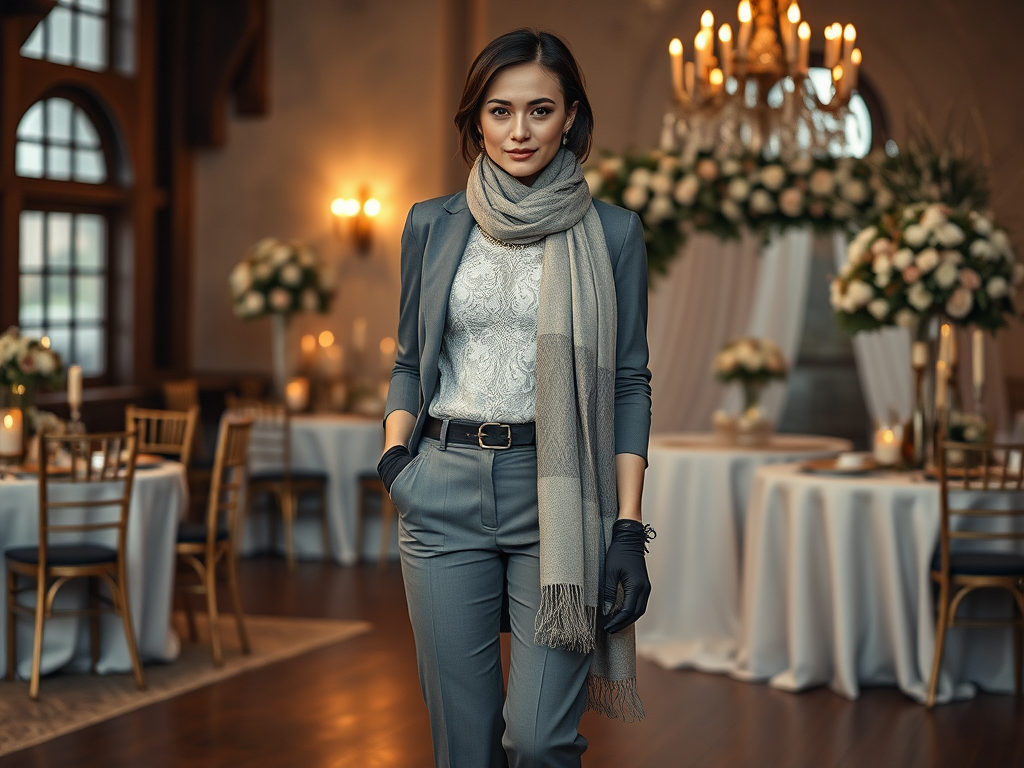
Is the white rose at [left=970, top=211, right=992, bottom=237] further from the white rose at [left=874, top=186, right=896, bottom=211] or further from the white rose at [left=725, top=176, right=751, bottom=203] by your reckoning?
the white rose at [left=725, top=176, right=751, bottom=203]

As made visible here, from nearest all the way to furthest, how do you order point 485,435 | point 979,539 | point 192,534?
1. point 485,435
2. point 979,539
3. point 192,534

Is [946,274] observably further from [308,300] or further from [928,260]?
[308,300]

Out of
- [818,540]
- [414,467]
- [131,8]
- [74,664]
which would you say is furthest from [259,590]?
[414,467]

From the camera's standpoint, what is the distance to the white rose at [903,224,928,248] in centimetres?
514

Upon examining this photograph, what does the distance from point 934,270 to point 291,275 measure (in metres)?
4.49

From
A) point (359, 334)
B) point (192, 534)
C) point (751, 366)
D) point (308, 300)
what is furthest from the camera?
point (359, 334)

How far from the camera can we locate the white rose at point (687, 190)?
5.96 meters

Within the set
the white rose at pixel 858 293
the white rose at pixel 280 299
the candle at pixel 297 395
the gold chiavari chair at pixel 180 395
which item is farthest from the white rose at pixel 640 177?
the gold chiavari chair at pixel 180 395

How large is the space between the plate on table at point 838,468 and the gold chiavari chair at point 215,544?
2.35 meters

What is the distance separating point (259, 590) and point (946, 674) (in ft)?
11.7

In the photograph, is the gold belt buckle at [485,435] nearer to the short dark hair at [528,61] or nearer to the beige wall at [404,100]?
the short dark hair at [528,61]

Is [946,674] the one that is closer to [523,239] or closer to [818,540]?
[818,540]

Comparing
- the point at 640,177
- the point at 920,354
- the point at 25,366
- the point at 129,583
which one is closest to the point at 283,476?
the point at 25,366

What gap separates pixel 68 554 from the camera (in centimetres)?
484
